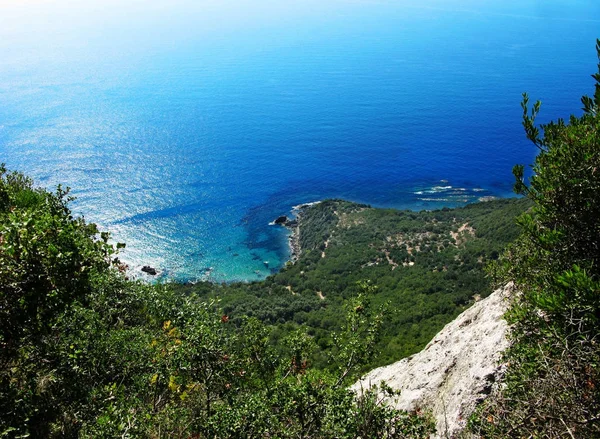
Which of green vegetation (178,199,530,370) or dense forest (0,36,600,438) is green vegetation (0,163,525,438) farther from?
green vegetation (178,199,530,370)

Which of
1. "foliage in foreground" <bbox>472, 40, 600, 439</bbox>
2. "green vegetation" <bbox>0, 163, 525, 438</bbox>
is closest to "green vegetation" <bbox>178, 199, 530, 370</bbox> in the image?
"green vegetation" <bbox>0, 163, 525, 438</bbox>

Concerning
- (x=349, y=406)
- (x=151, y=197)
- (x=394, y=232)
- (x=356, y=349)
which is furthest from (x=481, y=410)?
(x=151, y=197)

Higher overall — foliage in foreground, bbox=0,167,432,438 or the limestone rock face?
foliage in foreground, bbox=0,167,432,438

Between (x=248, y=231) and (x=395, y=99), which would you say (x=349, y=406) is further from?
(x=395, y=99)

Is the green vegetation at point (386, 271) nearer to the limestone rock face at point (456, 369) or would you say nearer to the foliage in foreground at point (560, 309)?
the limestone rock face at point (456, 369)

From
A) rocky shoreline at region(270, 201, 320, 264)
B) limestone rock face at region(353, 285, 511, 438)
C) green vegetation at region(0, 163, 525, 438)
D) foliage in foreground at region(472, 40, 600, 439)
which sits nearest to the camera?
foliage in foreground at region(472, 40, 600, 439)

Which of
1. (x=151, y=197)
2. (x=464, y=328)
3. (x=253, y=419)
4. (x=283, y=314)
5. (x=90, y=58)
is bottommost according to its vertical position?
(x=283, y=314)
